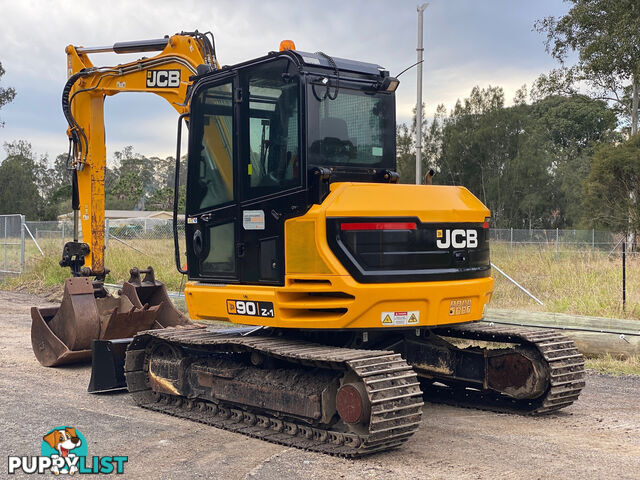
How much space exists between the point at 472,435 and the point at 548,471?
106cm

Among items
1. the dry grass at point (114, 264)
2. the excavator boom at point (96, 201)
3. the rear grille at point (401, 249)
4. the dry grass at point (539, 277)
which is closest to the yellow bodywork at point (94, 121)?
the excavator boom at point (96, 201)

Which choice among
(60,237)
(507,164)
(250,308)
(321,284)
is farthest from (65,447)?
(507,164)

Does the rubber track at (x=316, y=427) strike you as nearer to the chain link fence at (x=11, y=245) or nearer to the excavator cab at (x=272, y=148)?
the excavator cab at (x=272, y=148)

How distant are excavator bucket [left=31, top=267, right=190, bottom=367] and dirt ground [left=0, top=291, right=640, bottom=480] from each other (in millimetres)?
838

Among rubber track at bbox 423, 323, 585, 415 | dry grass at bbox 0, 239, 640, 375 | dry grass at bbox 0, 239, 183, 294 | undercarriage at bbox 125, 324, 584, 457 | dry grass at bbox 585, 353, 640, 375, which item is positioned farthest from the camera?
dry grass at bbox 0, 239, 183, 294

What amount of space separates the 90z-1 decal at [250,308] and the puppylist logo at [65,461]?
1593mm

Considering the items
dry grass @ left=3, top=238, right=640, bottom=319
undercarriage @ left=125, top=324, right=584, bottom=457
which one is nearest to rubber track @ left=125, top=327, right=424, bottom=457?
undercarriage @ left=125, top=324, right=584, bottom=457

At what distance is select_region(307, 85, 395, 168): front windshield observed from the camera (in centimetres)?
624

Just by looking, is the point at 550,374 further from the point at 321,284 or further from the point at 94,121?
the point at 94,121

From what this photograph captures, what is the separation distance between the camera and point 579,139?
5616 cm

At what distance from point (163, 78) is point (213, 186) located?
273 centimetres

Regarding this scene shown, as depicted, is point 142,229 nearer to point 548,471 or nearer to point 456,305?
point 456,305

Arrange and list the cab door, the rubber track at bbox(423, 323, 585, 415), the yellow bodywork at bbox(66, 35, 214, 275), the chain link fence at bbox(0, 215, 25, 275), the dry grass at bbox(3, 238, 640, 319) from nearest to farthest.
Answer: the rubber track at bbox(423, 323, 585, 415)
the cab door
the yellow bodywork at bbox(66, 35, 214, 275)
the dry grass at bbox(3, 238, 640, 319)
the chain link fence at bbox(0, 215, 25, 275)

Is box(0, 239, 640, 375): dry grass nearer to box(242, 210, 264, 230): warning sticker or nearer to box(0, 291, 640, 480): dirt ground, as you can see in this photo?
box(0, 291, 640, 480): dirt ground
